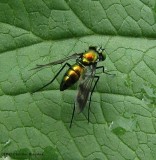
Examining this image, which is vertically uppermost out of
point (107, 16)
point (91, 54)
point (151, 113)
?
point (107, 16)

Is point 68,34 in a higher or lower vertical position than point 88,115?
higher

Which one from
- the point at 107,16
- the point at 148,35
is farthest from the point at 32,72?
the point at 148,35

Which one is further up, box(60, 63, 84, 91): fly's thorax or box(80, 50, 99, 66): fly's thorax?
box(80, 50, 99, 66): fly's thorax

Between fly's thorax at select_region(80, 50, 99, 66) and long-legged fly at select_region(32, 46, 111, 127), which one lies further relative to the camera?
fly's thorax at select_region(80, 50, 99, 66)

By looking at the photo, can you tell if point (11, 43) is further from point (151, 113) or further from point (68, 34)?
point (151, 113)

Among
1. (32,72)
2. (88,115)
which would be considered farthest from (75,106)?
(32,72)

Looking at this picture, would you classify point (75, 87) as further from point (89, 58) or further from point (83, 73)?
point (89, 58)
